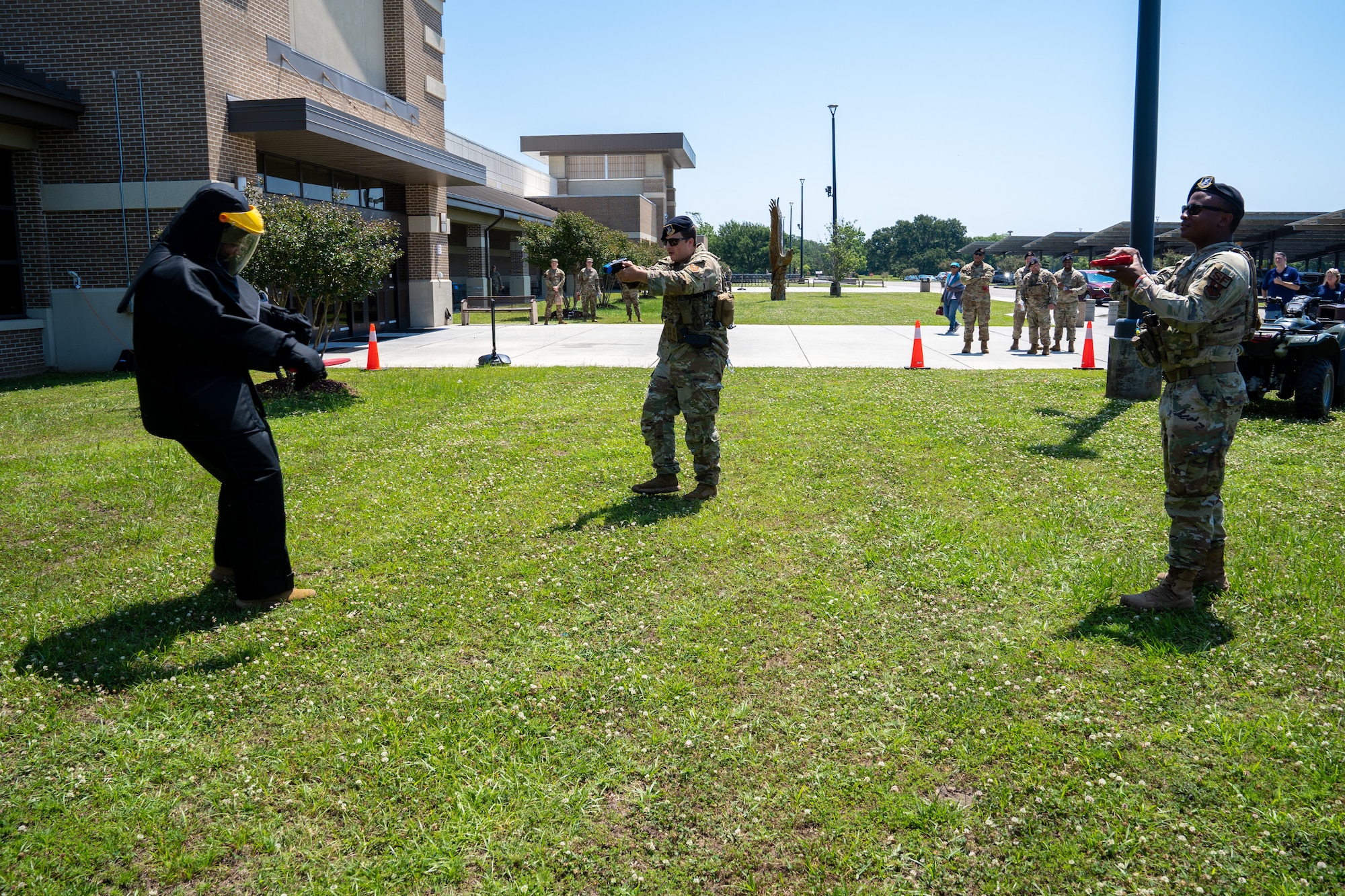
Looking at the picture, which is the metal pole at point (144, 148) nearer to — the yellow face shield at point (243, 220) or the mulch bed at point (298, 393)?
the mulch bed at point (298, 393)

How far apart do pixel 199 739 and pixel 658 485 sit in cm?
399

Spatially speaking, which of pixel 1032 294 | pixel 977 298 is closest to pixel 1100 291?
pixel 1032 294

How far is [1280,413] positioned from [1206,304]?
25.3 ft

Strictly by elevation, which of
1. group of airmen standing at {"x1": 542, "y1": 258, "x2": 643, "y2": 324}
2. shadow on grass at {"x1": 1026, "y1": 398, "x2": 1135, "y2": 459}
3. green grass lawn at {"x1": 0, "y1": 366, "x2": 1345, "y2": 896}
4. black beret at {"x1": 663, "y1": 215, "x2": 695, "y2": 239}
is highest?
group of airmen standing at {"x1": 542, "y1": 258, "x2": 643, "y2": 324}

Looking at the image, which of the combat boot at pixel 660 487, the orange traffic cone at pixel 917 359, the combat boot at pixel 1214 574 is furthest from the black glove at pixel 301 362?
the orange traffic cone at pixel 917 359

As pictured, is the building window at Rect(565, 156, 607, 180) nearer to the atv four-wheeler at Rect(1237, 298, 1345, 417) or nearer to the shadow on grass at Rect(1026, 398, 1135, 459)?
the shadow on grass at Rect(1026, 398, 1135, 459)

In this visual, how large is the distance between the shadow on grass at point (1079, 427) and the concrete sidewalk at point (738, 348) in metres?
4.53

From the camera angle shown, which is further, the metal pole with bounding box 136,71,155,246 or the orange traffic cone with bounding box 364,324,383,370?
the orange traffic cone with bounding box 364,324,383,370

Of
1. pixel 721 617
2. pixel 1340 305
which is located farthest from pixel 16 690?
pixel 1340 305

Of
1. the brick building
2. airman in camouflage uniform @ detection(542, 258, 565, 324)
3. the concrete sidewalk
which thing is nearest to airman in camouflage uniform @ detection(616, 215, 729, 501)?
the concrete sidewalk

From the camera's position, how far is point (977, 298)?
1798cm

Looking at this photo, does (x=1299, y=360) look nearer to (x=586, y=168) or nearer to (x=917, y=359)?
(x=917, y=359)

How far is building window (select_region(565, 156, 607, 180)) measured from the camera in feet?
223

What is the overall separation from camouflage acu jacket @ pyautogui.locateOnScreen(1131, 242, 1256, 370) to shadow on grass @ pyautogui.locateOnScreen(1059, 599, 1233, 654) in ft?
4.23
